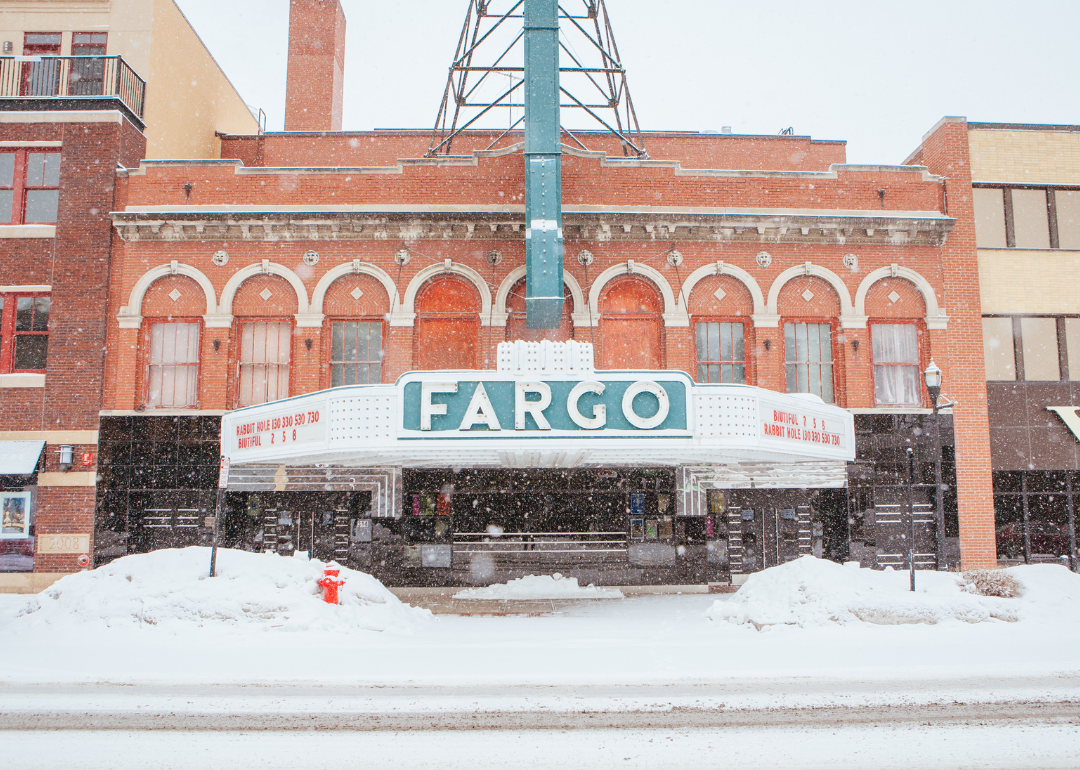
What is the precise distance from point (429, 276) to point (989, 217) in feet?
48.8

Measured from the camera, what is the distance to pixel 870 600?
12.4 m

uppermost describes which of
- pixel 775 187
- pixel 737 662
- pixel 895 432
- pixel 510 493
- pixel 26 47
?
pixel 26 47

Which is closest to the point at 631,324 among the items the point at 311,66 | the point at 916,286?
the point at 916,286

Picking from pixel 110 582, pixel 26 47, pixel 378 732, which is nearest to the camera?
pixel 378 732

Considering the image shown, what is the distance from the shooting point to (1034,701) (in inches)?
325

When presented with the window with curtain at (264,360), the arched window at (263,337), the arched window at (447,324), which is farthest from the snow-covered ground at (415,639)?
the arched window at (447,324)

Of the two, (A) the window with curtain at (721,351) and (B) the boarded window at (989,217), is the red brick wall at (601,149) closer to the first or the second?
(B) the boarded window at (989,217)

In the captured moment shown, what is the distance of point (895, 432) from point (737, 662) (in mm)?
10230

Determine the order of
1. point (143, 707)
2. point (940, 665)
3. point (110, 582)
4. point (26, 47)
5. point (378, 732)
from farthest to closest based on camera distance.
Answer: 1. point (26, 47)
2. point (110, 582)
3. point (940, 665)
4. point (143, 707)
5. point (378, 732)

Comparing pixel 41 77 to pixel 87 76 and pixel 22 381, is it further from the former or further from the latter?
pixel 22 381

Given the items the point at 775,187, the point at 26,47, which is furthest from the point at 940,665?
the point at 26,47

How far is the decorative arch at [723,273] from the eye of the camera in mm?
18337

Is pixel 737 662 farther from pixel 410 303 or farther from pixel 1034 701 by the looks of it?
pixel 410 303

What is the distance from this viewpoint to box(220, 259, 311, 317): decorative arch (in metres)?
18.1
